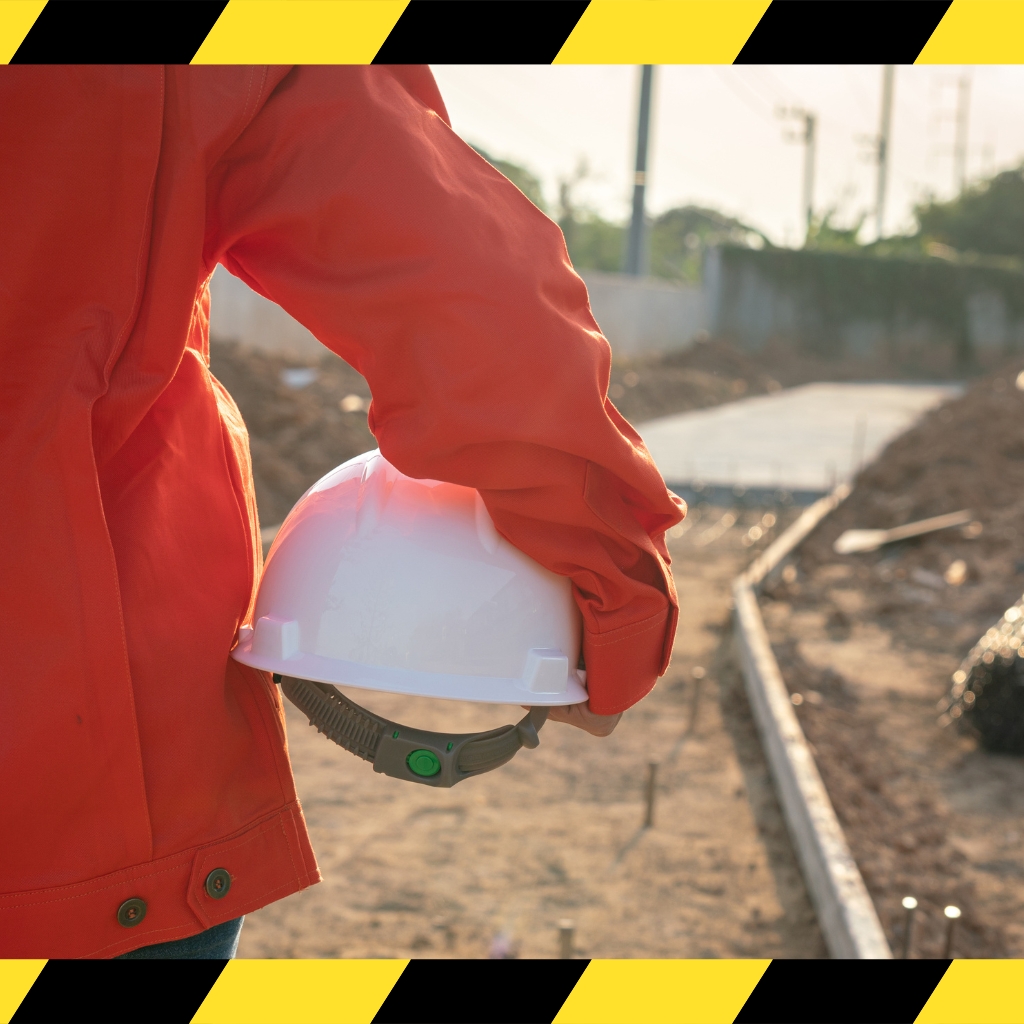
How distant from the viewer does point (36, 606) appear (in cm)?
126

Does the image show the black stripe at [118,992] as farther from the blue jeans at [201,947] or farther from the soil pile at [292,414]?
the soil pile at [292,414]

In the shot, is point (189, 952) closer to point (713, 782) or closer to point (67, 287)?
point (67, 287)

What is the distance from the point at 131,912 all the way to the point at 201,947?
0.14 m

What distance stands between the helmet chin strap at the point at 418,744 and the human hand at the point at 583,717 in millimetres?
73

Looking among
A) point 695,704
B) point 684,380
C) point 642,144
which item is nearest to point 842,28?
point 695,704

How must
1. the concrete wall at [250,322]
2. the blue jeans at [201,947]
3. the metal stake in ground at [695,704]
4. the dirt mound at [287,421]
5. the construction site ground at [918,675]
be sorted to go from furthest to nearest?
1. the concrete wall at [250,322]
2. the dirt mound at [287,421]
3. the metal stake in ground at [695,704]
4. the construction site ground at [918,675]
5. the blue jeans at [201,947]

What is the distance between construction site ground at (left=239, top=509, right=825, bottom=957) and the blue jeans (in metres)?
2.00

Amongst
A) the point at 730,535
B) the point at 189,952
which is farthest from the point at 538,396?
the point at 730,535

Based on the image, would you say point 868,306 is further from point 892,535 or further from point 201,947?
point 201,947

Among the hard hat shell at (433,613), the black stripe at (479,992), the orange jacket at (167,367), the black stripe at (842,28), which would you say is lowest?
the black stripe at (479,992)

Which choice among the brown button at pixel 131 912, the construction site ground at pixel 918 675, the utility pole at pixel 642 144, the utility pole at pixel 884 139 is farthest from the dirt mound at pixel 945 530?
the utility pole at pixel 884 139

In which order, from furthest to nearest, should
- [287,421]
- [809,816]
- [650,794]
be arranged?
1. [287,421]
2. [650,794]
3. [809,816]

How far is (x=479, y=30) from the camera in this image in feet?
4.61

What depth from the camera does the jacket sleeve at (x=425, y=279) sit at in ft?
4.18
